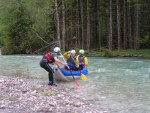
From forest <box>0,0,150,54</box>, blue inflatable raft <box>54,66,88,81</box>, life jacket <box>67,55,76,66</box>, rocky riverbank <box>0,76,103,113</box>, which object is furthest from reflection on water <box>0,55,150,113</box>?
forest <box>0,0,150,54</box>

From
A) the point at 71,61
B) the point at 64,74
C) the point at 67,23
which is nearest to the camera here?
the point at 64,74

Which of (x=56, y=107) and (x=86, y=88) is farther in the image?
(x=86, y=88)

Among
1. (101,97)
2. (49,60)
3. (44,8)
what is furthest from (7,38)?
(101,97)

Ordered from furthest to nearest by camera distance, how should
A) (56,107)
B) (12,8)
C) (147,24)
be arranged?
(12,8)
(147,24)
(56,107)

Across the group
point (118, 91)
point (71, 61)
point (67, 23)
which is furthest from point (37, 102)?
point (67, 23)

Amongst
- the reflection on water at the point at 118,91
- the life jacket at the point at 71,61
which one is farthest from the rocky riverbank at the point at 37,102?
the life jacket at the point at 71,61

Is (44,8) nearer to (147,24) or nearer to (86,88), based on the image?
(147,24)

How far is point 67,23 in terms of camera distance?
136 feet

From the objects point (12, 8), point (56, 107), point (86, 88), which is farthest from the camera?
point (12, 8)

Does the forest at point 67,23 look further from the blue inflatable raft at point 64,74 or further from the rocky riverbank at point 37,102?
the rocky riverbank at point 37,102

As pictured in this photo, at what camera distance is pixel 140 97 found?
1116 cm

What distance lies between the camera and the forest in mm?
37688

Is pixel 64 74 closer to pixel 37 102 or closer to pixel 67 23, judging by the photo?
pixel 37 102

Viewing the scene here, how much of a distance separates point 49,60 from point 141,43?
23.3 metres
